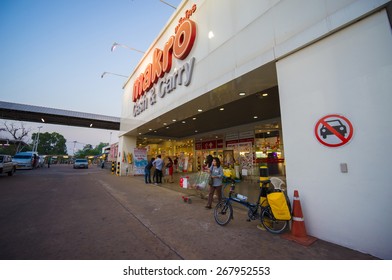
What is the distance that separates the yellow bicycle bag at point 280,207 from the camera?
10.4 feet

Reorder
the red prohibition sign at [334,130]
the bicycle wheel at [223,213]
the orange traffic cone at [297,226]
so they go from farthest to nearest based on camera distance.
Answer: the bicycle wheel at [223,213], the orange traffic cone at [297,226], the red prohibition sign at [334,130]

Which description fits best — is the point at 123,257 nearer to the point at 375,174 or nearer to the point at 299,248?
the point at 299,248

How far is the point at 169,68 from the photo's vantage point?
28.1 ft

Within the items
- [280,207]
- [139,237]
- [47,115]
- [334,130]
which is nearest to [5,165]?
[47,115]

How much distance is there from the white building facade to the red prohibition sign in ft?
0.05

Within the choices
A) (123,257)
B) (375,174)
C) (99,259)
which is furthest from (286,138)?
(99,259)

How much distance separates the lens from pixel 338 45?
313 cm

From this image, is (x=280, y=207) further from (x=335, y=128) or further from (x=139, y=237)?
(x=139, y=237)

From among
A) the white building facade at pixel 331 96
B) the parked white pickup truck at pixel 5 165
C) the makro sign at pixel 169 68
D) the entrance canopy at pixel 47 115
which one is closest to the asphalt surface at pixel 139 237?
the white building facade at pixel 331 96

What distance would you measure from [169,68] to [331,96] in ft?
24.1

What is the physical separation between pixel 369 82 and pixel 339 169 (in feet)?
5.08

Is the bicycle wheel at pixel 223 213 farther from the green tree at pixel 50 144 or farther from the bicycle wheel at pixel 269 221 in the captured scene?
the green tree at pixel 50 144

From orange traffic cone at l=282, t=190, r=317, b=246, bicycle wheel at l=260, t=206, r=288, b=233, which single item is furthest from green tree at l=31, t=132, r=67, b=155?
orange traffic cone at l=282, t=190, r=317, b=246

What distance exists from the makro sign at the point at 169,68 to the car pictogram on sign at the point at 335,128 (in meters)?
5.30
